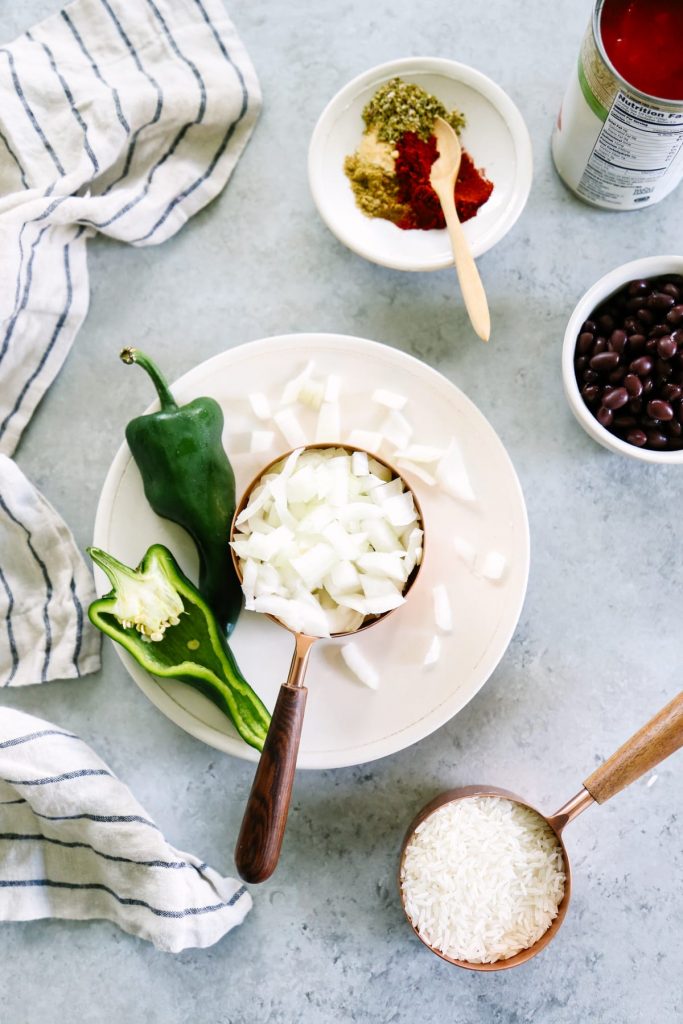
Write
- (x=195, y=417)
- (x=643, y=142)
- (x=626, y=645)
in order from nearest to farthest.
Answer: (x=643, y=142), (x=195, y=417), (x=626, y=645)

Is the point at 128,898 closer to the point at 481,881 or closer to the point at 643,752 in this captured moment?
the point at 481,881

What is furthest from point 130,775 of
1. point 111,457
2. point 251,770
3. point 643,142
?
point 643,142

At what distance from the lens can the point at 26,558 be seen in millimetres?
1395

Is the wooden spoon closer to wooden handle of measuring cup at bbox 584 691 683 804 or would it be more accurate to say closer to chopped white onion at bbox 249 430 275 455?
chopped white onion at bbox 249 430 275 455

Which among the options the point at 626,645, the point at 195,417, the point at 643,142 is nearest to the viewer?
the point at 643,142

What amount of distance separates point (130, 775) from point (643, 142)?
3.96 feet

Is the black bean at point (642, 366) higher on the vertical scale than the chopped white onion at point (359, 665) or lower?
Answer: higher

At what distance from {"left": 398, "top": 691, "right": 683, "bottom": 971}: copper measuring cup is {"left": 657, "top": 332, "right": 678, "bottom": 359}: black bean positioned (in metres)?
0.47

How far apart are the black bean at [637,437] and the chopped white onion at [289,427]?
1.58ft

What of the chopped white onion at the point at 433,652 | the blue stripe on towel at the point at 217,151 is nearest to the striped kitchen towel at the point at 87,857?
the chopped white onion at the point at 433,652

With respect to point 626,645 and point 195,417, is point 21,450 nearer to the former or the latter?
point 195,417

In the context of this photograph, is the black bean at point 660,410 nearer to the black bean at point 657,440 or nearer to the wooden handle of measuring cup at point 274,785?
the black bean at point 657,440

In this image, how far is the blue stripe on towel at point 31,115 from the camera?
1.37m

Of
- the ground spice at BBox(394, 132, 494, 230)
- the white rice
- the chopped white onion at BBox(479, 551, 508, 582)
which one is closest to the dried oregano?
the ground spice at BBox(394, 132, 494, 230)
